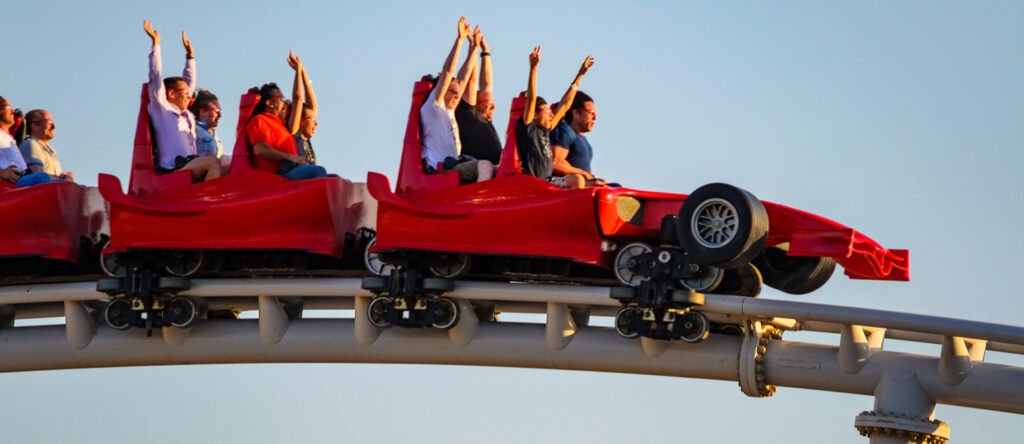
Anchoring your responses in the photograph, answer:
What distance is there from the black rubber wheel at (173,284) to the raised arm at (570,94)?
2.83 m

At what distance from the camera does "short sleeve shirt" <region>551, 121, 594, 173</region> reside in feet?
51.5

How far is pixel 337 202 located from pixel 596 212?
2.04 m

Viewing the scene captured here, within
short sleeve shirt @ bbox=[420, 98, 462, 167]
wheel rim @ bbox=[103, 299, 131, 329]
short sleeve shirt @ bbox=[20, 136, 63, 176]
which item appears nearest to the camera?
short sleeve shirt @ bbox=[420, 98, 462, 167]

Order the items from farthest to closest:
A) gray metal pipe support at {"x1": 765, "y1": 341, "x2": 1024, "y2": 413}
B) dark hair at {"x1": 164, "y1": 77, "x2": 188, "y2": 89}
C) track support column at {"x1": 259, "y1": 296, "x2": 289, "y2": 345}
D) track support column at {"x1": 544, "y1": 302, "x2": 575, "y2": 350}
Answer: dark hair at {"x1": 164, "y1": 77, "x2": 188, "y2": 89}, track support column at {"x1": 259, "y1": 296, "x2": 289, "y2": 345}, track support column at {"x1": 544, "y1": 302, "x2": 575, "y2": 350}, gray metal pipe support at {"x1": 765, "y1": 341, "x2": 1024, "y2": 413}

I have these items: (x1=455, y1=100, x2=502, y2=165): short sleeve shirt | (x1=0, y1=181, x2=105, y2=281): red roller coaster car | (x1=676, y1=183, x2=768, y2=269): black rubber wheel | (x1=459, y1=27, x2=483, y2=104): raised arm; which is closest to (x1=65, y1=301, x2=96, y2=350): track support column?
(x1=0, y1=181, x2=105, y2=281): red roller coaster car

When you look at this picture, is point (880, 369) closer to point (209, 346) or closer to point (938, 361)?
point (938, 361)

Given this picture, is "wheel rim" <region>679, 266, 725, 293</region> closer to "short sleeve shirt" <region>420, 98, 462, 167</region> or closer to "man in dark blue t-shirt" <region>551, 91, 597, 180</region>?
"man in dark blue t-shirt" <region>551, 91, 597, 180</region>

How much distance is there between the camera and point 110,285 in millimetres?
16188

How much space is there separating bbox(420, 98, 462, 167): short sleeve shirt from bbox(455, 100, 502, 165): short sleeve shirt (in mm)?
234

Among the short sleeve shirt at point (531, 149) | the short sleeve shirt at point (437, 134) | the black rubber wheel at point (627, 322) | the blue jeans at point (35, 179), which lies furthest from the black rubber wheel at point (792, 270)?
the blue jeans at point (35, 179)

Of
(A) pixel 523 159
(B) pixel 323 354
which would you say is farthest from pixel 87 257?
(A) pixel 523 159

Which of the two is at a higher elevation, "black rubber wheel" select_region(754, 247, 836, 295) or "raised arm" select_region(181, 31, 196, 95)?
"raised arm" select_region(181, 31, 196, 95)

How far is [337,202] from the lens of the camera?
15.9 meters

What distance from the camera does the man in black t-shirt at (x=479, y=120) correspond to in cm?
1616
